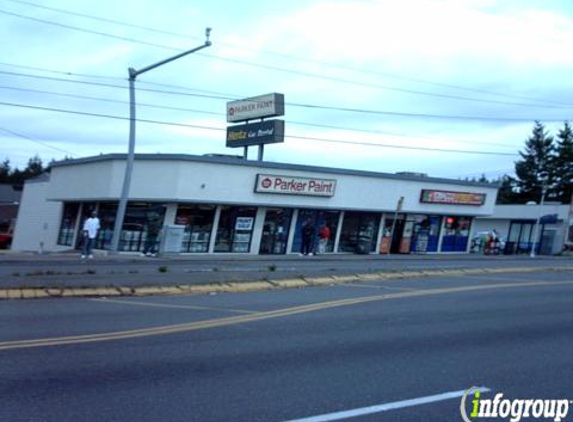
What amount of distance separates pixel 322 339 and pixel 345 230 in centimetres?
3126

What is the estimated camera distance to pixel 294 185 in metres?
37.2

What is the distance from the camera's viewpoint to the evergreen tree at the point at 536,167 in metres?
88.9

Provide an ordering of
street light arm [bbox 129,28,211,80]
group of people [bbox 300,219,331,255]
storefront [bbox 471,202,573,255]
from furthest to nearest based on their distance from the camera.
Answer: storefront [bbox 471,202,573,255] → group of people [bbox 300,219,331,255] → street light arm [bbox 129,28,211,80]

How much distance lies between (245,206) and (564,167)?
6315 centimetres

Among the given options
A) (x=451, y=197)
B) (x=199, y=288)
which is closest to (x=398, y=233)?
(x=451, y=197)

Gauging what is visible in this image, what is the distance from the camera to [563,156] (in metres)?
87.8

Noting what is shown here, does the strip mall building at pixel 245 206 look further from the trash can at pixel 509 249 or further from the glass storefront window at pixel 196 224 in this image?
the trash can at pixel 509 249

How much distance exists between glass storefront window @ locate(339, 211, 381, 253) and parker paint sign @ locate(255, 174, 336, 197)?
121 inches

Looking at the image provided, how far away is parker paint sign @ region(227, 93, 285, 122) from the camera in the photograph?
39.9 metres

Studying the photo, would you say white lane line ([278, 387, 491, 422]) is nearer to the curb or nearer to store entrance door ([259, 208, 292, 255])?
the curb

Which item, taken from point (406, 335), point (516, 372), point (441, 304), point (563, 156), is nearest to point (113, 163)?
point (441, 304)

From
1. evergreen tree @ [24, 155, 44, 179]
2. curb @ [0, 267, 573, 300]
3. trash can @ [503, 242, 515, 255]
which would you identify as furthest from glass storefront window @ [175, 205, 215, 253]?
evergreen tree @ [24, 155, 44, 179]

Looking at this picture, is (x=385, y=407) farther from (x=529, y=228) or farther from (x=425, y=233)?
(x=529, y=228)

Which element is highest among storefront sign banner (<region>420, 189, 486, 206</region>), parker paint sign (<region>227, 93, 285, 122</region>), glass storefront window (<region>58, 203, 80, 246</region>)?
parker paint sign (<region>227, 93, 285, 122</region>)
